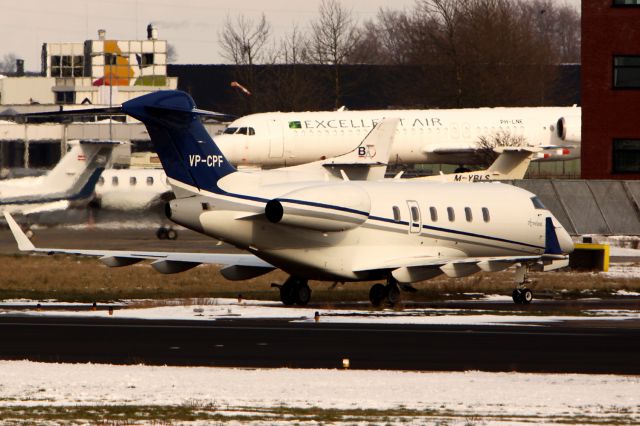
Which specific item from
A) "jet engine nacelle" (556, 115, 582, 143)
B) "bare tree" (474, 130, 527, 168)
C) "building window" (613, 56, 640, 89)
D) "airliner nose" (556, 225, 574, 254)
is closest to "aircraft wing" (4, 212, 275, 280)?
"airliner nose" (556, 225, 574, 254)

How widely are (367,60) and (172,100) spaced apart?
117m

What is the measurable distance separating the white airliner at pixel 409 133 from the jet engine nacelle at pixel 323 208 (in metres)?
42.5

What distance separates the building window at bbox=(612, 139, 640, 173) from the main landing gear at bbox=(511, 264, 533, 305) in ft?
76.0

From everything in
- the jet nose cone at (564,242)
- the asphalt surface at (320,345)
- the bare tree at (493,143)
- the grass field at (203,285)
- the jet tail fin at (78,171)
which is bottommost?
the grass field at (203,285)

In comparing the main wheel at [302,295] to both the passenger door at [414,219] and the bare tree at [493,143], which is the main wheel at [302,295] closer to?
the passenger door at [414,219]

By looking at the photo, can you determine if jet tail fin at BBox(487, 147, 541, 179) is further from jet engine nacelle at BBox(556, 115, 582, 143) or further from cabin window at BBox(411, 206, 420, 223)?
cabin window at BBox(411, 206, 420, 223)

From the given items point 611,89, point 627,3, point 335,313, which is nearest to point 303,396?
point 335,313

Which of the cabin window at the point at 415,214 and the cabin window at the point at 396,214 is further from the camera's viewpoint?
the cabin window at the point at 415,214

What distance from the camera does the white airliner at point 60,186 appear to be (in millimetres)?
56000

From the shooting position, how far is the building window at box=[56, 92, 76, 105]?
423ft

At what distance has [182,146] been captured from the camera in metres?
29.8

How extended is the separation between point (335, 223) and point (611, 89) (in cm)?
2722

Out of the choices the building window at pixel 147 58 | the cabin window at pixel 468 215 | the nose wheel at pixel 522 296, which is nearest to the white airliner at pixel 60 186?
the cabin window at pixel 468 215

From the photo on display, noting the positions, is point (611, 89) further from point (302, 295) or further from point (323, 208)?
point (323, 208)
